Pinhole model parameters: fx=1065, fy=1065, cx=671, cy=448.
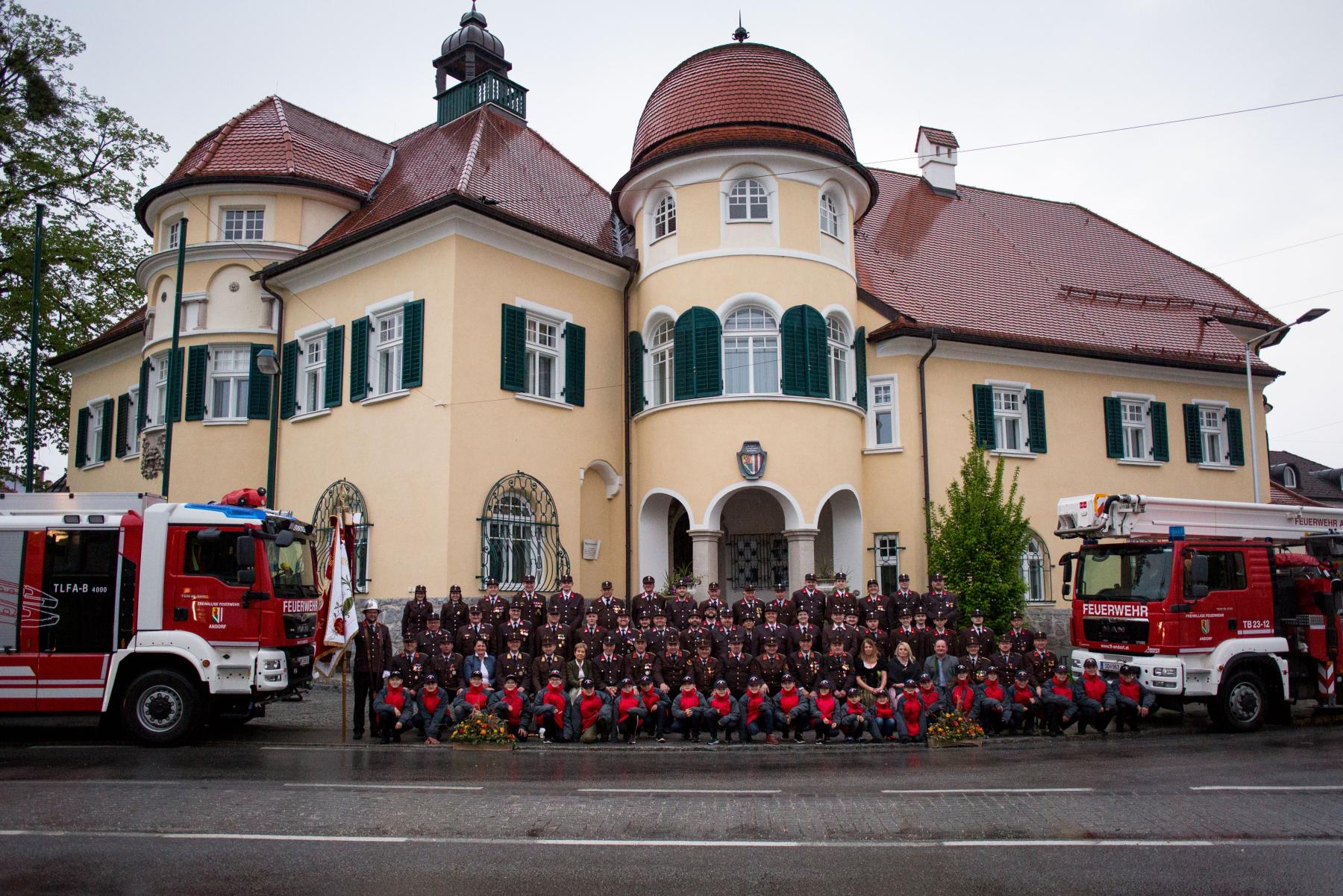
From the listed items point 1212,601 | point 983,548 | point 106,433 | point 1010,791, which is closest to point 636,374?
point 983,548

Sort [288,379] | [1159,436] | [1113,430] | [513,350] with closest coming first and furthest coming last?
[513,350] < [288,379] < [1113,430] < [1159,436]

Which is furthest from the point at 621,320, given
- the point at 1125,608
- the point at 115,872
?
the point at 115,872

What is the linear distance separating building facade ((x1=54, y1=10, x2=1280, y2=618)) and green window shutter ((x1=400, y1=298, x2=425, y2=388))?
0.17 ft

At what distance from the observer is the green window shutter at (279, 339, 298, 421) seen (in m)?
20.9

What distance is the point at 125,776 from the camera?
31.5 ft

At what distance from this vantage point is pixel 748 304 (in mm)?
19141

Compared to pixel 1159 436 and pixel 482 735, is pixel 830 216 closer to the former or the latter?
pixel 1159 436

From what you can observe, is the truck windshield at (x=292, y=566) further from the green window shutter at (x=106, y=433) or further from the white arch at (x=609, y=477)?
the green window shutter at (x=106, y=433)

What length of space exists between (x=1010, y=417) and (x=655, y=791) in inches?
623

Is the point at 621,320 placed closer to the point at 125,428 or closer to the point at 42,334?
the point at 125,428

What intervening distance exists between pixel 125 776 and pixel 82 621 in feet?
10.2

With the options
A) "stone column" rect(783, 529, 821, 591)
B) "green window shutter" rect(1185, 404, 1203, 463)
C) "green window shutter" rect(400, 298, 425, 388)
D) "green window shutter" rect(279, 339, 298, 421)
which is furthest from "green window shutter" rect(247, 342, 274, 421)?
"green window shutter" rect(1185, 404, 1203, 463)

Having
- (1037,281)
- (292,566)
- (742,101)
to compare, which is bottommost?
(292,566)

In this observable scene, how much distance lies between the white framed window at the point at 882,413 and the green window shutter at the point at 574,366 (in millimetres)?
5849
